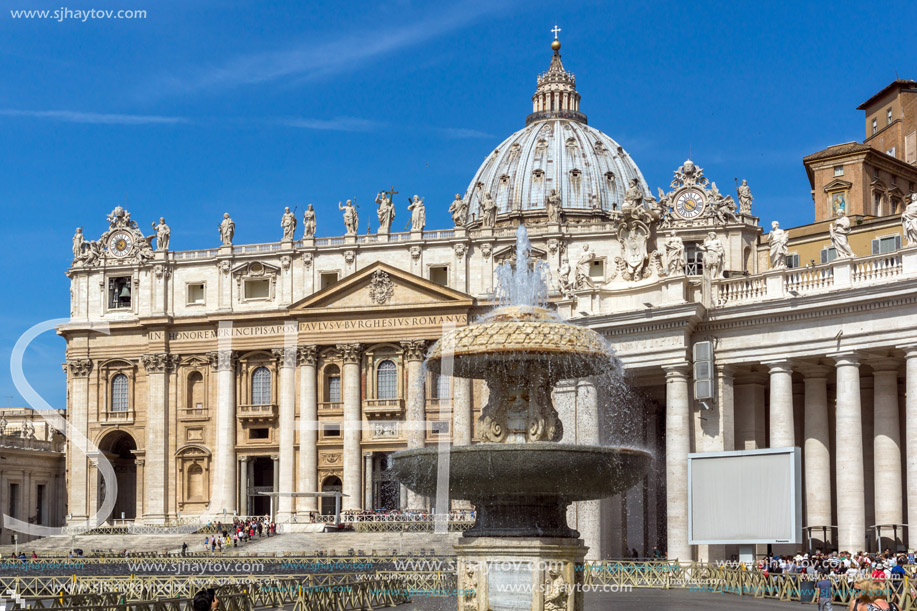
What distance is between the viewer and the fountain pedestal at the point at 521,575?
18.3 meters

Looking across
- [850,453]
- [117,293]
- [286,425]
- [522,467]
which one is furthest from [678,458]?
[117,293]

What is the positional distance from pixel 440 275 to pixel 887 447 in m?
43.4

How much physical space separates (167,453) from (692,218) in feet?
106

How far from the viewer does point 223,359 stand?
74.3 metres

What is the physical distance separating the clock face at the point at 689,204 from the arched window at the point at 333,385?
21.7 m

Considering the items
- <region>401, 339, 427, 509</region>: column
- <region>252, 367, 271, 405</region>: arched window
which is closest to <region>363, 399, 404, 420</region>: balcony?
<region>401, 339, 427, 509</region>: column

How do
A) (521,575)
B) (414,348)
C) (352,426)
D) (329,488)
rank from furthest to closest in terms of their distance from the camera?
(329,488) < (352,426) < (414,348) < (521,575)

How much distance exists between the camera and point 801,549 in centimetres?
3138

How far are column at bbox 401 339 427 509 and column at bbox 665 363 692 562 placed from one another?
32.8 m

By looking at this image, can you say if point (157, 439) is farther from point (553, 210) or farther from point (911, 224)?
point (911, 224)

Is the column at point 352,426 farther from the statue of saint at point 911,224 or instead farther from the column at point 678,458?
the statue of saint at point 911,224

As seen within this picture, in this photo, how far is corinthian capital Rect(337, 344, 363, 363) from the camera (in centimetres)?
7206

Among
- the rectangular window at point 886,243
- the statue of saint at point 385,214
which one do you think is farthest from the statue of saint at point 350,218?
the rectangular window at point 886,243

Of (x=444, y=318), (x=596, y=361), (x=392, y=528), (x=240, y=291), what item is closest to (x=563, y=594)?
(x=596, y=361)
